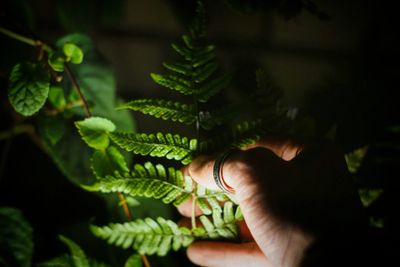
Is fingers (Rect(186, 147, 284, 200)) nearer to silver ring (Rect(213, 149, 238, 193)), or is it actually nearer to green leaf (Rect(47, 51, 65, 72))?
silver ring (Rect(213, 149, 238, 193))

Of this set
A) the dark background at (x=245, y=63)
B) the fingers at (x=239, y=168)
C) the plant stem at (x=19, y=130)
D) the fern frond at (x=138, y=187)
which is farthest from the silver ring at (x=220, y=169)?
the plant stem at (x=19, y=130)

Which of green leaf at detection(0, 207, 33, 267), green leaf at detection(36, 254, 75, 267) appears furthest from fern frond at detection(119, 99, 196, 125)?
green leaf at detection(0, 207, 33, 267)

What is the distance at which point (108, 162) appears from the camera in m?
0.96

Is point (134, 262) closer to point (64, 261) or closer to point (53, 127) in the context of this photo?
point (64, 261)

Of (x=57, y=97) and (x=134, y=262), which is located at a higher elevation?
(x=57, y=97)

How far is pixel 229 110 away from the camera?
2.96ft

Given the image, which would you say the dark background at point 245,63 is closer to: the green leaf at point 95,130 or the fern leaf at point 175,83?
the green leaf at point 95,130

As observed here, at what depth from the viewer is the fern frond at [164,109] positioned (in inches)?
33.2

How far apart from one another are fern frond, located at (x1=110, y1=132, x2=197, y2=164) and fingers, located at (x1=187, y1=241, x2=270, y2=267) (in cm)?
33

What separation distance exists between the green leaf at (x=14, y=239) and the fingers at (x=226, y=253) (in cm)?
59

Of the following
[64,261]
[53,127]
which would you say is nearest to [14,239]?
[64,261]

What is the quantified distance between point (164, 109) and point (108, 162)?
25 cm

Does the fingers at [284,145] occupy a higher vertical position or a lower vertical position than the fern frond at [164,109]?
lower

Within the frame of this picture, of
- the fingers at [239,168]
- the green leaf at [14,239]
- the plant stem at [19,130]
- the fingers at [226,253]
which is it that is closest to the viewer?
the fingers at [239,168]
